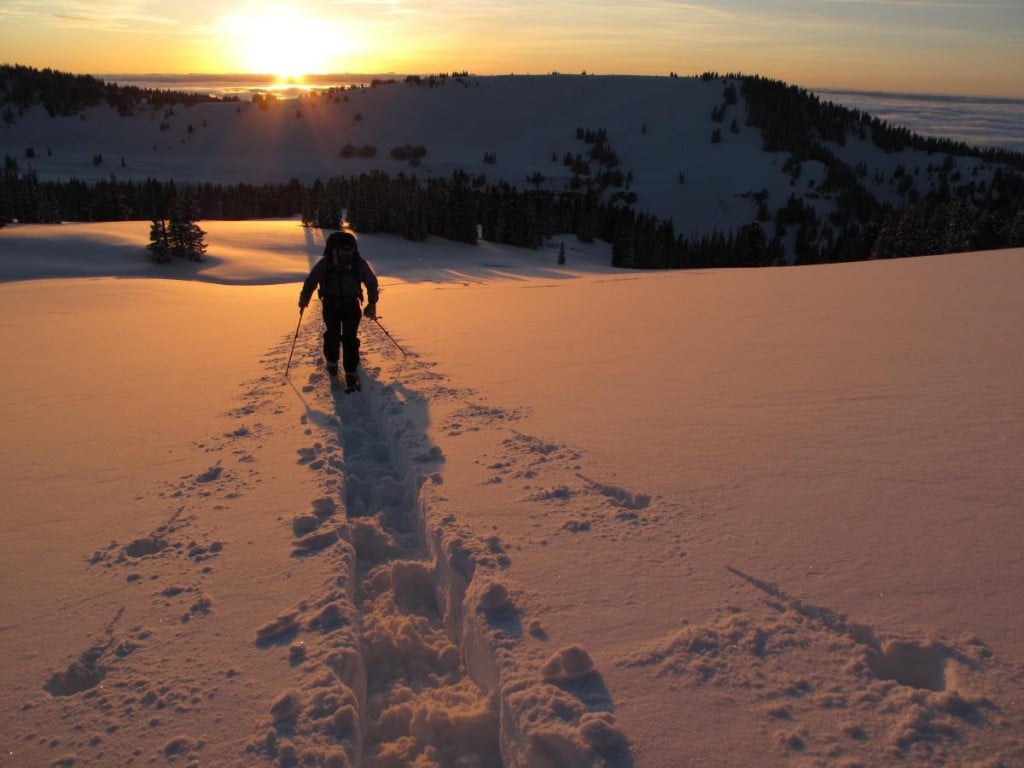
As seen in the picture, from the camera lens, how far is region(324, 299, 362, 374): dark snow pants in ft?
26.1

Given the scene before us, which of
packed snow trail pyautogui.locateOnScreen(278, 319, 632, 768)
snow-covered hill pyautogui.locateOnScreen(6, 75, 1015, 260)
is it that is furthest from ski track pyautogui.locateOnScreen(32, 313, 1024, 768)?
snow-covered hill pyautogui.locateOnScreen(6, 75, 1015, 260)

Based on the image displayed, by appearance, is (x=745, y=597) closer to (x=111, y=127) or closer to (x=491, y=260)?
(x=491, y=260)

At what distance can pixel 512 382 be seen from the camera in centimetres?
725

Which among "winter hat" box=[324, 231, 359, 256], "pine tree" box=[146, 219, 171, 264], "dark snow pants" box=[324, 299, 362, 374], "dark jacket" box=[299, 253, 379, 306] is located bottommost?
"dark snow pants" box=[324, 299, 362, 374]

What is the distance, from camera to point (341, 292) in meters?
8.10

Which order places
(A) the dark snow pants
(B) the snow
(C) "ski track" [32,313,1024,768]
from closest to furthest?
(C) "ski track" [32,313,1024,768]
(B) the snow
(A) the dark snow pants

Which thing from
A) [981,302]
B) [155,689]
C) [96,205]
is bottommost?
[155,689]

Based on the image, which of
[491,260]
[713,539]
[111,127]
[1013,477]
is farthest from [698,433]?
[111,127]

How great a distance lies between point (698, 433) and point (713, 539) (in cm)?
164

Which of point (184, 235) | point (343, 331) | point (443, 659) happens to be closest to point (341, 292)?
point (343, 331)

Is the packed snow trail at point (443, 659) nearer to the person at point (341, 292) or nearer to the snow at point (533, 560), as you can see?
the snow at point (533, 560)

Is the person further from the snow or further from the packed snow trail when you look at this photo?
the packed snow trail

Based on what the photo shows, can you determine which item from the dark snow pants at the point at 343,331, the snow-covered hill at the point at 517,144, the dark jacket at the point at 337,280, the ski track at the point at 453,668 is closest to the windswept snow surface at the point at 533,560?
the ski track at the point at 453,668

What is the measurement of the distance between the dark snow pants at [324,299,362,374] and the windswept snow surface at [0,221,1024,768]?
1.85 feet
